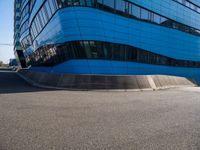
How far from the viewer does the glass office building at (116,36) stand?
30984 millimetres

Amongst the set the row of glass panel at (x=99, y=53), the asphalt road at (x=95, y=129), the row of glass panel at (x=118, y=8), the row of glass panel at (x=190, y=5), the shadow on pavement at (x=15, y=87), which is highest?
the row of glass panel at (x=190, y=5)

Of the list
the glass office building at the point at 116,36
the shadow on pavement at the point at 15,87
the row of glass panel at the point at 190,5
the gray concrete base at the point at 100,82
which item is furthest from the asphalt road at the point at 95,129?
the row of glass panel at the point at 190,5

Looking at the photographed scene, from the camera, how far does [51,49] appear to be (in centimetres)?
4059

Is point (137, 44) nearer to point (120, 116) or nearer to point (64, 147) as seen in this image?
point (120, 116)

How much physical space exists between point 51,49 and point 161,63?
17.2 m

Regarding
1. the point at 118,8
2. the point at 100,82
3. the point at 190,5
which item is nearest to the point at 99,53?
the point at 118,8

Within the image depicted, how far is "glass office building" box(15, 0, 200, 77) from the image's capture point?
30984mm

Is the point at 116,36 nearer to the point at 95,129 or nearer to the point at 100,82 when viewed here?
the point at 100,82

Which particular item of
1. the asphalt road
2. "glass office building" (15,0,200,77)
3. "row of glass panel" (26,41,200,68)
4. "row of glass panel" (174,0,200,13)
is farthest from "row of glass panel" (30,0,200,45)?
the asphalt road

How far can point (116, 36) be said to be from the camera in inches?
1312

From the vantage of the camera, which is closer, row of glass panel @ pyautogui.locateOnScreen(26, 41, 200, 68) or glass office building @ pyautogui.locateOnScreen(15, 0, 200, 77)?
row of glass panel @ pyautogui.locateOnScreen(26, 41, 200, 68)

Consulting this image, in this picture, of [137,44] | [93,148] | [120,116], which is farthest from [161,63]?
[93,148]

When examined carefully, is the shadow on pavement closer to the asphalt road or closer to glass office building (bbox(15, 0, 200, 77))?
the asphalt road

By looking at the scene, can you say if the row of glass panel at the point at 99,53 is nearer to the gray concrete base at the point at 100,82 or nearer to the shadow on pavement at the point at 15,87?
the shadow on pavement at the point at 15,87
